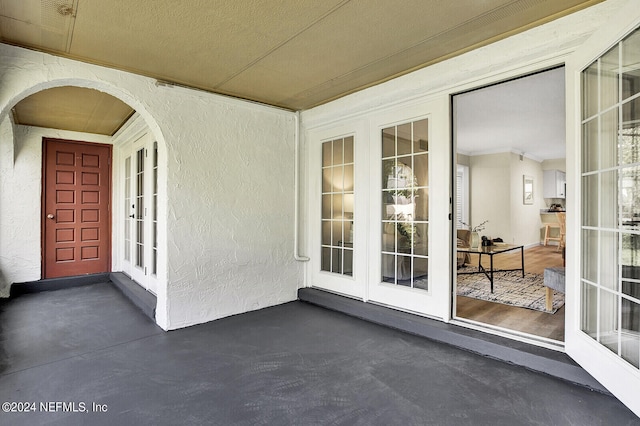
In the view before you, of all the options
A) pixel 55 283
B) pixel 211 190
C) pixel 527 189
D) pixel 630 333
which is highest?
pixel 527 189

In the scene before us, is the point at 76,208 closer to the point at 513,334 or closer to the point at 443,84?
the point at 443,84

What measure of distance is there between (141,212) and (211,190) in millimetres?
1668

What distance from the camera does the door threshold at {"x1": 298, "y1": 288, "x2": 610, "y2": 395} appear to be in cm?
218

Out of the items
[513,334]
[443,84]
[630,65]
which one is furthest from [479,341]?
[443,84]

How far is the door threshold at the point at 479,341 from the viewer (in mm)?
2176

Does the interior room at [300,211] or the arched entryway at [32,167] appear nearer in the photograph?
the interior room at [300,211]

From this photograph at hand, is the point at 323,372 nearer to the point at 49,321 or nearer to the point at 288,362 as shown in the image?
the point at 288,362

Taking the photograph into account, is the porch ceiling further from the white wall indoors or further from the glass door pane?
the glass door pane

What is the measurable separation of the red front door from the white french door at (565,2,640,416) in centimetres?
614

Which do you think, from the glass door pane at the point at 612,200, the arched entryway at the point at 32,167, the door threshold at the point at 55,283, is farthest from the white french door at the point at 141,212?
the glass door pane at the point at 612,200

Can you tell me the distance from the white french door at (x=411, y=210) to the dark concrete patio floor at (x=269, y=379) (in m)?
0.43

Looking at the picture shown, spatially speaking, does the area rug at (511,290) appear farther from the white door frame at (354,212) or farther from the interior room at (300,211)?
the white door frame at (354,212)

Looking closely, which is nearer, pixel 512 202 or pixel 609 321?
pixel 609 321

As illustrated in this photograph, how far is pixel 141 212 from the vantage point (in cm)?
453
